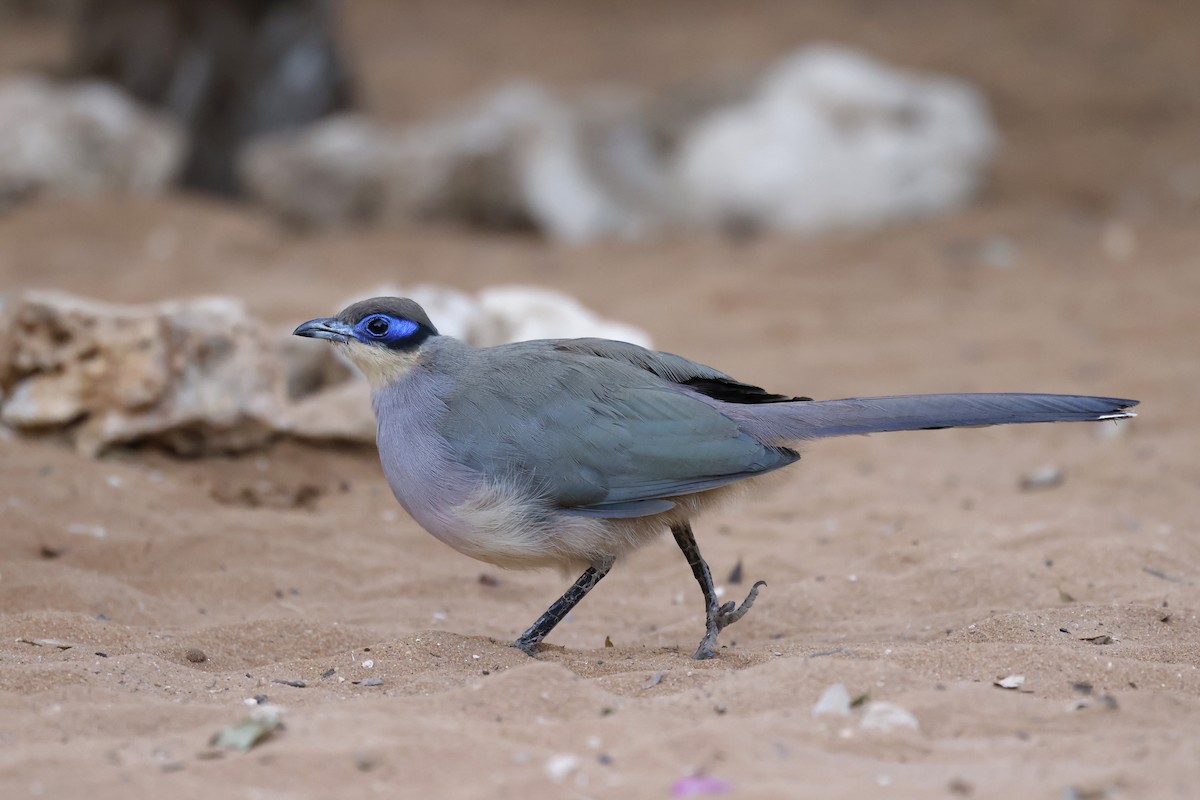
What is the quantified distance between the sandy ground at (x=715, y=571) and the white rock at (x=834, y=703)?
0.04 m

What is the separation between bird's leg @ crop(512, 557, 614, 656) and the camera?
12.4 feet

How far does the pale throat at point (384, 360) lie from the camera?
392 cm

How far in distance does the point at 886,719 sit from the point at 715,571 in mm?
2122

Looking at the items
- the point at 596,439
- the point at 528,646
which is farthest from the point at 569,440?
the point at 528,646

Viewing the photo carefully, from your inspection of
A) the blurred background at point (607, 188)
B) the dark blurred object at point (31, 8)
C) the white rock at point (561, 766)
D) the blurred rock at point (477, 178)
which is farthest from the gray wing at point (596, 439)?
the dark blurred object at point (31, 8)

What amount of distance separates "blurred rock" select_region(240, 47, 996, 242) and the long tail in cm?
725

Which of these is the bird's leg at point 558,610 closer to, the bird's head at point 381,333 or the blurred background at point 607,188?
the bird's head at point 381,333

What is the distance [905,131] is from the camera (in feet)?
37.0

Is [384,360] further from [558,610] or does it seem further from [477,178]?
[477,178]

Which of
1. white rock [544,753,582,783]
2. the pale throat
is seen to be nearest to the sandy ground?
white rock [544,753,582,783]

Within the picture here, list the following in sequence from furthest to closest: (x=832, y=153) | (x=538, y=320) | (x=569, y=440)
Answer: (x=832, y=153)
(x=538, y=320)
(x=569, y=440)

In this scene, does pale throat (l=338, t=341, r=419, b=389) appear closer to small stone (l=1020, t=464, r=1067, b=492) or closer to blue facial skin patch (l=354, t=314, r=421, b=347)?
blue facial skin patch (l=354, t=314, r=421, b=347)

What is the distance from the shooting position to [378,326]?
3.93 metres

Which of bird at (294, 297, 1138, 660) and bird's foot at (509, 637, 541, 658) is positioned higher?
bird at (294, 297, 1138, 660)
